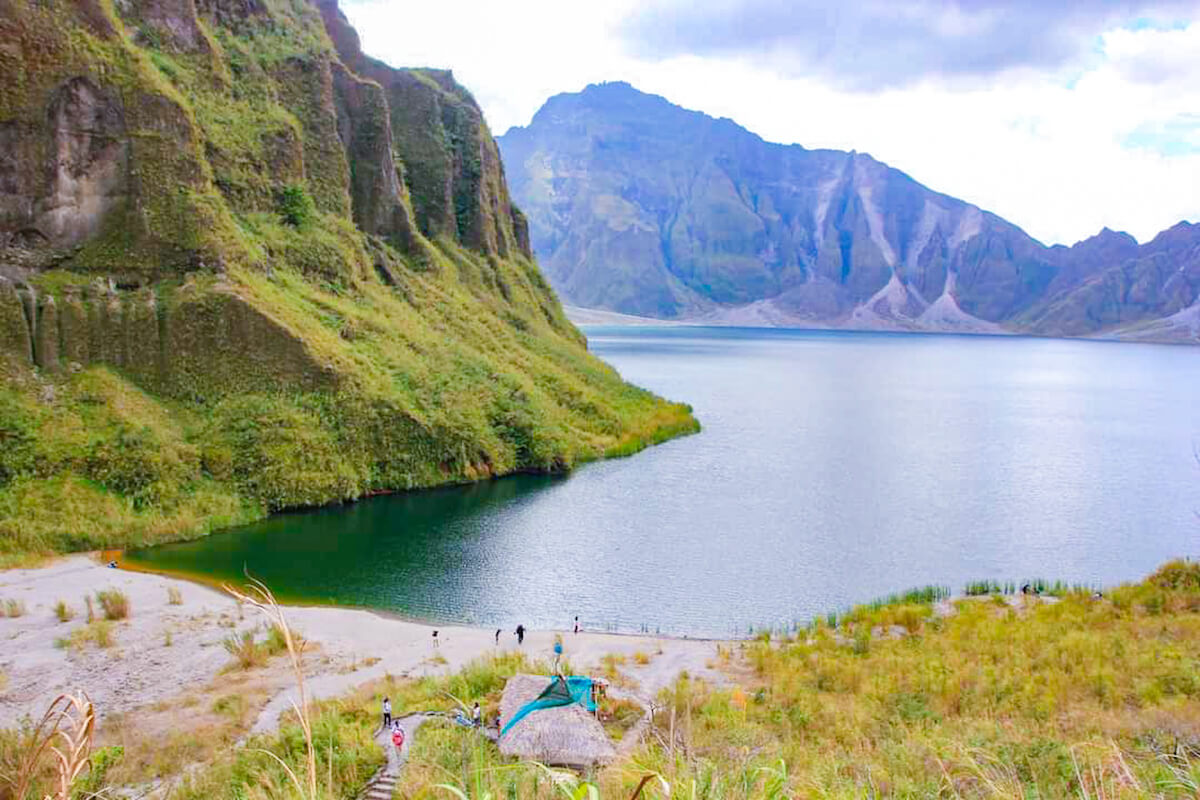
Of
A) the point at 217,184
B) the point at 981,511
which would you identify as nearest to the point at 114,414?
the point at 217,184

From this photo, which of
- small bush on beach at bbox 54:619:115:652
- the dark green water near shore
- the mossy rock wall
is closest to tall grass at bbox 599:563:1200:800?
the dark green water near shore

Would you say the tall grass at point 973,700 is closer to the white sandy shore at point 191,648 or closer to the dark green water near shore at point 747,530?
the white sandy shore at point 191,648

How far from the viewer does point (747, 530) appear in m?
41.2

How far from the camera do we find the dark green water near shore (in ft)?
107

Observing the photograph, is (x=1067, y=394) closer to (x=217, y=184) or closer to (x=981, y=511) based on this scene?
(x=981, y=511)

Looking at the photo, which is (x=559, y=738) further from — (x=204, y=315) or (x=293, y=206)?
(x=293, y=206)

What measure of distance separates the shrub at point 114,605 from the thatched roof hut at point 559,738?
1627 cm

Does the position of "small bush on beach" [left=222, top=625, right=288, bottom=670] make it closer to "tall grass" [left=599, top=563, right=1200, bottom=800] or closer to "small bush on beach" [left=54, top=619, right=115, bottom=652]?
"small bush on beach" [left=54, top=619, right=115, bottom=652]

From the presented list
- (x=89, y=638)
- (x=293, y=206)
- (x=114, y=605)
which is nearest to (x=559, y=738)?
(x=89, y=638)

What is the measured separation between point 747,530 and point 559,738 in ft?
84.4

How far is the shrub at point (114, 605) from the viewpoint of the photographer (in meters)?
26.9

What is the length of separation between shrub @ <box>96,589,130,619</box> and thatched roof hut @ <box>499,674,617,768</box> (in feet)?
53.4

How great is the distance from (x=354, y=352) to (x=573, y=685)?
3571 centimetres

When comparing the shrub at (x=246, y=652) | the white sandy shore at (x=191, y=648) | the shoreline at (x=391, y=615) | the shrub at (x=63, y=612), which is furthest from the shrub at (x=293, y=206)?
the shrub at (x=246, y=652)
